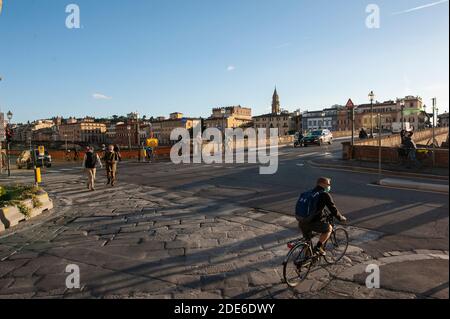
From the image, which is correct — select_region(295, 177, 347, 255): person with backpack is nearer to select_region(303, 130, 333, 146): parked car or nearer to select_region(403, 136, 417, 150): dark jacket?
select_region(403, 136, 417, 150): dark jacket

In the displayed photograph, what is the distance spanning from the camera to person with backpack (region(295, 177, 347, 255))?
4.87 metres

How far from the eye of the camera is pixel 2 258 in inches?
233

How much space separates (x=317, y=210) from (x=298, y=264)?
2.82 ft

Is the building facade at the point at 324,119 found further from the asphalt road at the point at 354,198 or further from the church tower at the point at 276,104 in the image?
the asphalt road at the point at 354,198

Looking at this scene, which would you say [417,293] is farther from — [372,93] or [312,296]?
[372,93]

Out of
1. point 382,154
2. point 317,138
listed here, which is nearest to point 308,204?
point 382,154

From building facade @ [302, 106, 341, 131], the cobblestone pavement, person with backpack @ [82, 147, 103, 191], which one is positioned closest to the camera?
the cobblestone pavement

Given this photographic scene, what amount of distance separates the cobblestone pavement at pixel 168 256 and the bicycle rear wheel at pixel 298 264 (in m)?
0.15

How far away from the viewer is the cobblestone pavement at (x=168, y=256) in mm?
4613

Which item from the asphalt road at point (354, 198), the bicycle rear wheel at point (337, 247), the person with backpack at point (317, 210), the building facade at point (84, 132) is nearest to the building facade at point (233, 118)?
the building facade at point (84, 132)

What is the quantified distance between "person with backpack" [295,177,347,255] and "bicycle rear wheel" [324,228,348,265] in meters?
0.70

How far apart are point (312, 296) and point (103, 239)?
15.1 ft

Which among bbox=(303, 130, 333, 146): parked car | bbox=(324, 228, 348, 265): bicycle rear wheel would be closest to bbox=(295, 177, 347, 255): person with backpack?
bbox=(324, 228, 348, 265): bicycle rear wheel

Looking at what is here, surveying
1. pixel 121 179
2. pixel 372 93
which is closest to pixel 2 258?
pixel 121 179
